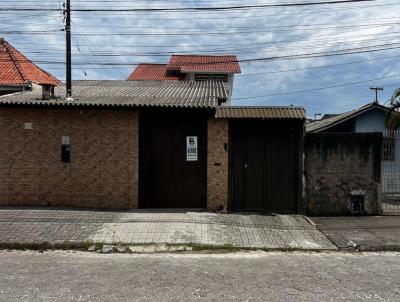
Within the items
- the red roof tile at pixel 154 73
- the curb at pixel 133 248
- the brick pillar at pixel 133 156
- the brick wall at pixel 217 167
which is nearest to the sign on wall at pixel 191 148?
the brick wall at pixel 217 167

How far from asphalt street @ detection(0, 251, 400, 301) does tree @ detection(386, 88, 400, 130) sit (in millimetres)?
6358

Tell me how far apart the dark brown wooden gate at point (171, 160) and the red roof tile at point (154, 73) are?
23.7 metres

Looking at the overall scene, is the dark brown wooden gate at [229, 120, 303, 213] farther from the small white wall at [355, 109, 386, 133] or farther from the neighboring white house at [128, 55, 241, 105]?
the neighboring white house at [128, 55, 241, 105]

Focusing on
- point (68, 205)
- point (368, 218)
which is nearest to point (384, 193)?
point (368, 218)

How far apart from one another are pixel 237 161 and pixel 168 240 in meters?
3.28

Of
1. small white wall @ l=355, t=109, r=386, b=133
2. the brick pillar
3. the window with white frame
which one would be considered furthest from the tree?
the brick pillar

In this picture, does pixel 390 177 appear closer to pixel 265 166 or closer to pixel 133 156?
pixel 265 166

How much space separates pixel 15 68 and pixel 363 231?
15.5m

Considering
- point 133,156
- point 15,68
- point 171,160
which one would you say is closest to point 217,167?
point 171,160

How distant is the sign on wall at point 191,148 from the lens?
1064 centimetres

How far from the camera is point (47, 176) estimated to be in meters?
10.6

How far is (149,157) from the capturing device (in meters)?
10.7

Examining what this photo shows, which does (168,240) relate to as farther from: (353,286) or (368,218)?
(368,218)

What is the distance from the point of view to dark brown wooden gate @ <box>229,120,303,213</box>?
10469mm
